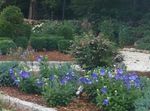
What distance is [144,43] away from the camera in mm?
24953

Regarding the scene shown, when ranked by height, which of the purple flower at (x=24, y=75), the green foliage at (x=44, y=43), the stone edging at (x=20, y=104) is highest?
the purple flower at (x=24, y=75)

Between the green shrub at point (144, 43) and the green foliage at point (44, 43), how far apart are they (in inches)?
242

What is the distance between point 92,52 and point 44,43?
780cm

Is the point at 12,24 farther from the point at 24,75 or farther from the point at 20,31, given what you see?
the point at 24,75

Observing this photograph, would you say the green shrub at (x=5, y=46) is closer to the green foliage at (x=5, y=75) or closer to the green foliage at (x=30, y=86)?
the green foliage at (x=5, y=75)

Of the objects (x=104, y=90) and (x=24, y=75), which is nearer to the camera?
(x=104, y=90)

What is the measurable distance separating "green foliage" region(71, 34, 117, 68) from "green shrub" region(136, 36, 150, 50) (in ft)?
42.5

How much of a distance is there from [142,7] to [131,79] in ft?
77.5

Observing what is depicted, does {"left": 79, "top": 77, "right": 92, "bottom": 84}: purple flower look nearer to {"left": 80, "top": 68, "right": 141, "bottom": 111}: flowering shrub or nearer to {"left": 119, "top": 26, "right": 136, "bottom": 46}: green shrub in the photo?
{"left": 80, "top": 68, "right": 141, "bottom": 111}: flowering shrub

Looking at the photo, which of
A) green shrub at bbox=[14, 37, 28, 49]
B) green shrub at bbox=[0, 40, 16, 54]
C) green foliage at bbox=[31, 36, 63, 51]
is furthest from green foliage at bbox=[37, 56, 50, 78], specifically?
green foliage at bbox=[31, 36, 63, 51]

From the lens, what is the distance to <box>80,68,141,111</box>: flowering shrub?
772 cm

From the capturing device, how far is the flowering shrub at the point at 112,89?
7.72 m

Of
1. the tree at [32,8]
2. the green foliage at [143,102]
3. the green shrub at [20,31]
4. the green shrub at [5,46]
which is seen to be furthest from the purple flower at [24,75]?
the tree at [32,8]

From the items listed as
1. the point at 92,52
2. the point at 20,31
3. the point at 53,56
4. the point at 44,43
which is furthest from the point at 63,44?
the point at 92,52
